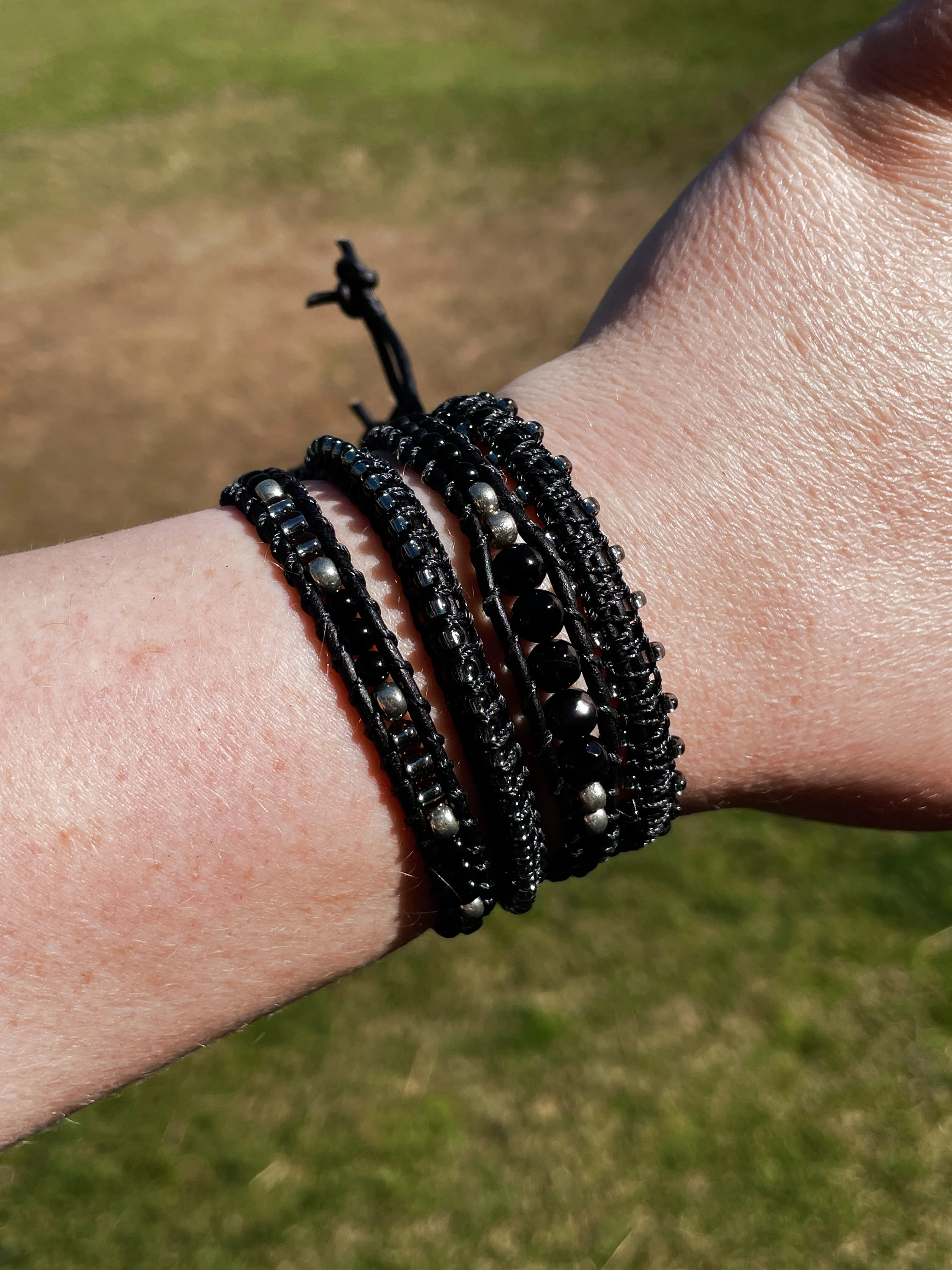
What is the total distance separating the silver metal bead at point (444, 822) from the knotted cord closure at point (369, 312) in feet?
2.03

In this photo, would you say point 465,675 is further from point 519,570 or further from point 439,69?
point 439,69

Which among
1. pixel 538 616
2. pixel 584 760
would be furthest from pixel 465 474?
pixel 584 760

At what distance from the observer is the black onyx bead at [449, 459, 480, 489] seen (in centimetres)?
88

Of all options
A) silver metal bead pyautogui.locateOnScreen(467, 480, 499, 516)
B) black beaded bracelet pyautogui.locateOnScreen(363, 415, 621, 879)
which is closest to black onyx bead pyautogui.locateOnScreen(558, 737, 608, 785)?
black beaded bracelet pyautogui.locateOnScreen(363, 415, 621, 879)

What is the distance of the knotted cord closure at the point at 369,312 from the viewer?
1307 millimetres

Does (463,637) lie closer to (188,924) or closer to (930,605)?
(188,924)

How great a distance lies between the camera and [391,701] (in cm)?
82

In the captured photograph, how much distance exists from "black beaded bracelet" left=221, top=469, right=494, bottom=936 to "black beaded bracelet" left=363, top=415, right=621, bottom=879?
0.28 feet

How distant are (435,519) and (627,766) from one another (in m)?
0.28

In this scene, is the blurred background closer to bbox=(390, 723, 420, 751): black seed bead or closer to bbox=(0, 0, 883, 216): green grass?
bbox=(390, 723, 420, 751): black seed bead


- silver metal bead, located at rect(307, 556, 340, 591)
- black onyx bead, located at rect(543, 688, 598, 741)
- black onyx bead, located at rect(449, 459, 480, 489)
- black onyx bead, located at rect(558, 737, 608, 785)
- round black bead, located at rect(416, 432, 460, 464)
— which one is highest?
round black bead, located at rect(416, 432, 460, 464)

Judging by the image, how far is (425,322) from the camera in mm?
4766

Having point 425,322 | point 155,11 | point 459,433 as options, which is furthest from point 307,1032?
point 155,11

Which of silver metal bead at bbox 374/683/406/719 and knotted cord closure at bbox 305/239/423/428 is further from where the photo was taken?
knotted cord closure at bbox 305/239/423/428
